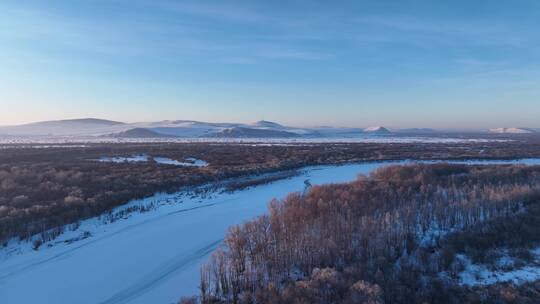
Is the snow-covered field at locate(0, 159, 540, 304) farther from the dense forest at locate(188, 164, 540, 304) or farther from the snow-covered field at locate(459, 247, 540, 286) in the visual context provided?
the snow-covered field at locate(459, 247, 540, 286)

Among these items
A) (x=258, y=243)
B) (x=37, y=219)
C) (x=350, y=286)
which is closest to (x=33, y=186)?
(x=37, y=219)

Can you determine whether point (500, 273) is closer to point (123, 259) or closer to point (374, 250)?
point (374, 250)

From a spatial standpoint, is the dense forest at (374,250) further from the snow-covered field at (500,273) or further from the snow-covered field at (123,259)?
the snow-covered field at (123,259)

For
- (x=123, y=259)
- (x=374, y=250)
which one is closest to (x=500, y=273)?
(x=374, y=250)

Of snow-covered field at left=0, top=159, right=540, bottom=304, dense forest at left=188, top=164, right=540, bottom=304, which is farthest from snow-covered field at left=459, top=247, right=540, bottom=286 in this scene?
snow-covered field at left=0, top=159, right=540, bottom=304

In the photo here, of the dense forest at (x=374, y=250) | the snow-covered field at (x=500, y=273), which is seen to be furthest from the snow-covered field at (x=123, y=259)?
the snow-covered field at (x=500, y=273)

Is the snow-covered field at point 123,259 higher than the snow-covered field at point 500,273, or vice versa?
the snow-covered field at point 500,273

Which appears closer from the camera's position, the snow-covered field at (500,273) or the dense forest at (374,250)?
the dense forest at (374,250)
